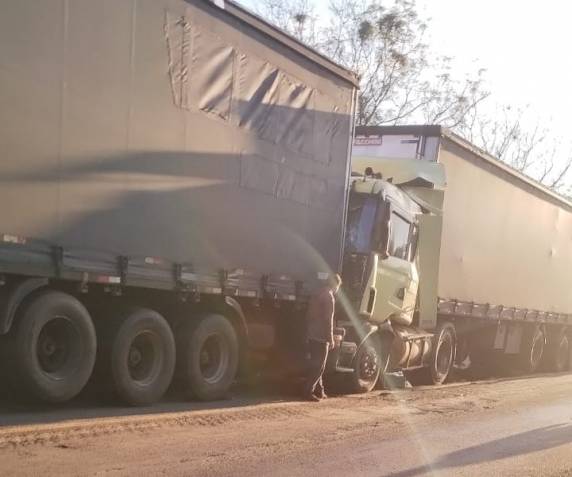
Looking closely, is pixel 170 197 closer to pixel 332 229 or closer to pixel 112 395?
pixel 112 395

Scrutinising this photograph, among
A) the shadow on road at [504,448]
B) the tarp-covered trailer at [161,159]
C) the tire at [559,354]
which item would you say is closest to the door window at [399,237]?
the tarp-covered trailer at [161,159]

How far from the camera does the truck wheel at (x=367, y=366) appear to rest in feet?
40.1

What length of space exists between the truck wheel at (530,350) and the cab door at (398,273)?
8674 mm

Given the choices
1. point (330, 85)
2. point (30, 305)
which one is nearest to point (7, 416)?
point (30, 305)

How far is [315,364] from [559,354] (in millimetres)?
15457

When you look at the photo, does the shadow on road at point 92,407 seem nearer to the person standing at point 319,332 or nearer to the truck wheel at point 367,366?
the person standing at point 319,332

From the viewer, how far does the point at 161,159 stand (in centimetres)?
862

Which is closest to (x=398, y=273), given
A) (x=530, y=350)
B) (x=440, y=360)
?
(x=440, y=360)

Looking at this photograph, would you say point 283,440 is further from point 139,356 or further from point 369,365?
point 369,365

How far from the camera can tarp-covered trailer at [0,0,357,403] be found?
7188 mm

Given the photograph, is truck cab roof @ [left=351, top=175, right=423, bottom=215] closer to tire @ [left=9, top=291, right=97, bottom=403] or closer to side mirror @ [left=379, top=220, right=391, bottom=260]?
side mirror @ [left=379, top=220, right=391, bottom=260]

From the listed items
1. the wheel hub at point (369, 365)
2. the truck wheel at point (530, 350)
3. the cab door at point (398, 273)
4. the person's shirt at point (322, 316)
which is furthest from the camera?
the truck wheel at point (530, 350)

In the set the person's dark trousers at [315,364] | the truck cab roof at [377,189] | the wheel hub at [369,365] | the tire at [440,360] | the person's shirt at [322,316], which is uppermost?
the truck cab roof at [377,189]

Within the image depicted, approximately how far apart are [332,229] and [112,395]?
4.27 meters
